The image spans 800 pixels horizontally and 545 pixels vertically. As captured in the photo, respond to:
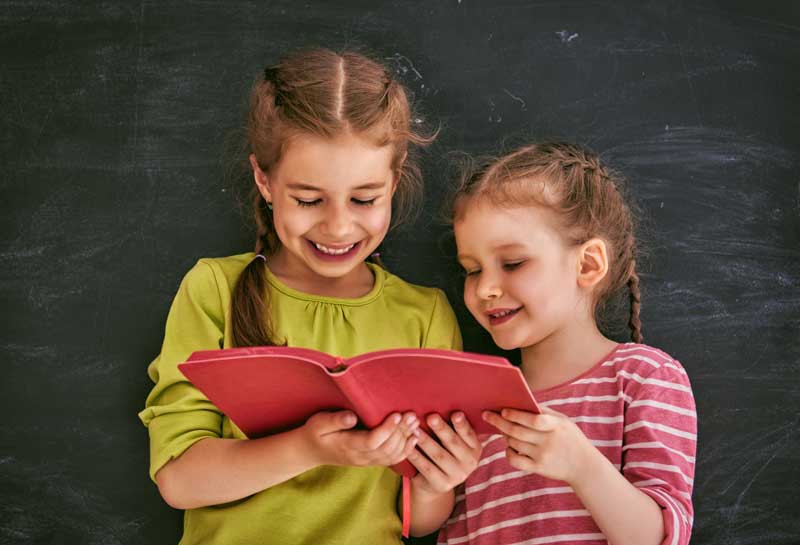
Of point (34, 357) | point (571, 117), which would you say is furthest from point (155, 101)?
point (571, 117)

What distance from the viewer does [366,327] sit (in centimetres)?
172

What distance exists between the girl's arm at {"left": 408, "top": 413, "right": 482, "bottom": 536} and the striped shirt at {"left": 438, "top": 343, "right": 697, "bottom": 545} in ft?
0.28

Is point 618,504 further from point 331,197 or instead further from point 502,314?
point 331,197

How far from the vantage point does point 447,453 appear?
141 cm

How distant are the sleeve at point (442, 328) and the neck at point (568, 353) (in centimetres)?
19

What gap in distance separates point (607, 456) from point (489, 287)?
36 centimetres

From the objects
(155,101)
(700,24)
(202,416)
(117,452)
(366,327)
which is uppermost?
(700,24)

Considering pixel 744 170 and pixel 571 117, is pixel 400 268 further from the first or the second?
pixel 744 170

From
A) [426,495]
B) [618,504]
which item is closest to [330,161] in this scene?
[426,495]

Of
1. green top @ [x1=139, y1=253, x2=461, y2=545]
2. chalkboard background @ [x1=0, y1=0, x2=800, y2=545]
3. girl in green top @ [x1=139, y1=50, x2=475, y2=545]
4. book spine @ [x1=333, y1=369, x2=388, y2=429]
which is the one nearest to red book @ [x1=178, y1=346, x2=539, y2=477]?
book spine @ [x1=333, y1=369, x2=388, y2=429]

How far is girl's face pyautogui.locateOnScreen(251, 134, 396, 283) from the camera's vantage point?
154 cm

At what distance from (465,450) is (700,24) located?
3.59 ft

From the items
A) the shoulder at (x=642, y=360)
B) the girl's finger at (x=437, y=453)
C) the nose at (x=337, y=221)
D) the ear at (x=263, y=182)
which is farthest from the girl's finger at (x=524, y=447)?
the ear at (x=263, y=182)

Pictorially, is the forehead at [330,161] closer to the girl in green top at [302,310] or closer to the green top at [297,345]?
the girl in green top at [302,310]
